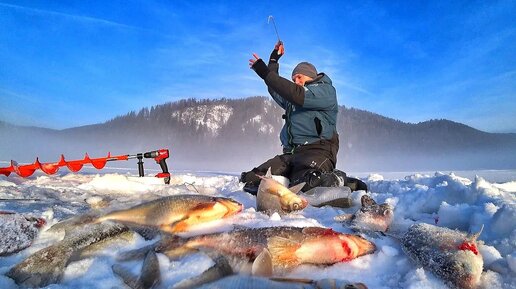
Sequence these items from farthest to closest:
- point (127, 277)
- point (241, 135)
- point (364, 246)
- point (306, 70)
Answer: point (241, 135) < point (306, 70) < point (364, 246) < point (127, 277)

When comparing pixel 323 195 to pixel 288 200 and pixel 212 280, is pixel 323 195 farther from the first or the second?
pixel 212 280

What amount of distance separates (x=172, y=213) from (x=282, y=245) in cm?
82

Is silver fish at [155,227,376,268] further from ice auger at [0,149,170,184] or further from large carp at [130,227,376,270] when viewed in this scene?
ice auger at [0,149,170,184]

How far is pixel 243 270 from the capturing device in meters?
1.51

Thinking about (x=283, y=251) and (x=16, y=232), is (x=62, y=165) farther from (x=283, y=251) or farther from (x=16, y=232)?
(x=283, y=251)

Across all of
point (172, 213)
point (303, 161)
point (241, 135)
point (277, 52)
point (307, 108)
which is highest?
point (241, 135)

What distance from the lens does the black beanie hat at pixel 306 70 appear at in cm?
668

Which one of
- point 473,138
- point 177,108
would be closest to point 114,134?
point 177,108

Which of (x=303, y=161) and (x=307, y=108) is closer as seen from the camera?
(x=303, y=161)

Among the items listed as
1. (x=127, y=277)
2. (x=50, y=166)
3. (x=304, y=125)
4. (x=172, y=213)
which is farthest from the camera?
(x=50, y=166)

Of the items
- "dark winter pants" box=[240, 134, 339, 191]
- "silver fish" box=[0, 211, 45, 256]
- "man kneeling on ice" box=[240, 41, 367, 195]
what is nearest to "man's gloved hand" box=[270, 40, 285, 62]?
"man kneeling on ice" box=[240, 41, 367, 195]

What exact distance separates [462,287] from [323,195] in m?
2.36

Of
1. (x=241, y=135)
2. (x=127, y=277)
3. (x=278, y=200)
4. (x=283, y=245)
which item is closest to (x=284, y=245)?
(x=283, y=245)

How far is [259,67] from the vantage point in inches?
231
